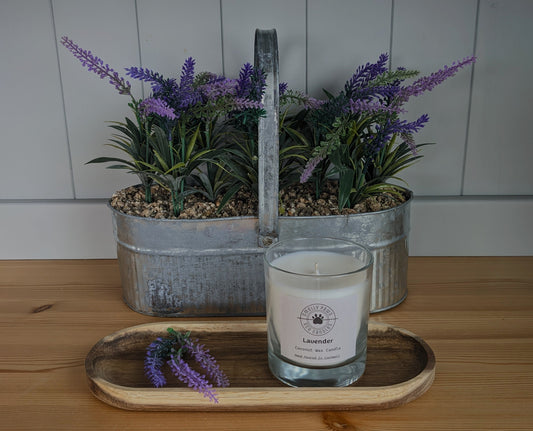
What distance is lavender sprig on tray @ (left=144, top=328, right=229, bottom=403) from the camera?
0.46m

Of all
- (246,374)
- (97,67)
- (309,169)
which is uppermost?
(97,67)

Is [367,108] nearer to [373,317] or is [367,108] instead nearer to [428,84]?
[428,84]

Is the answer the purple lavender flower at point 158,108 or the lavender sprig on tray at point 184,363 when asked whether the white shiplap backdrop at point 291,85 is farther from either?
the lavender sprig on tray at point 184,363

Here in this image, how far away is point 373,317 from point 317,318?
18 cm

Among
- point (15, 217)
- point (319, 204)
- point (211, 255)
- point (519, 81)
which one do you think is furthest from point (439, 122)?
point (15, 217)

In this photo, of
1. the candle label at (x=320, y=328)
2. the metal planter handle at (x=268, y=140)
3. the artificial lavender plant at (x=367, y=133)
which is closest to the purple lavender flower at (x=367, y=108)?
Answer: the artificial lavender plant at (x=367, y=133)

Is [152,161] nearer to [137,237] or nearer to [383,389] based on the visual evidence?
[137,237]

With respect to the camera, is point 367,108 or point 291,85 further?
point 291,85

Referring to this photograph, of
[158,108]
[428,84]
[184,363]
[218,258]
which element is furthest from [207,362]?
[428,84]

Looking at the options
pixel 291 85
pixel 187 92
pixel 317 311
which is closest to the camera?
pixel 317 311

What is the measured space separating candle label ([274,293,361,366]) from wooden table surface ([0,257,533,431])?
0.05 metres

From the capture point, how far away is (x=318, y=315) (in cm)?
45

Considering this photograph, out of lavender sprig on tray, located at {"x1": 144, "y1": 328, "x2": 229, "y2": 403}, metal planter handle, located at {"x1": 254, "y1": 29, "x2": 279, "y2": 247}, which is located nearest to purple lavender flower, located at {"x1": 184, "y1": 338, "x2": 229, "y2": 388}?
lavender sprig on tray, located at {"x1": 144, "y1": 328, "x2": 229, "y2": 403}

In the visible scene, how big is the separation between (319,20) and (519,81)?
0.94 feet
